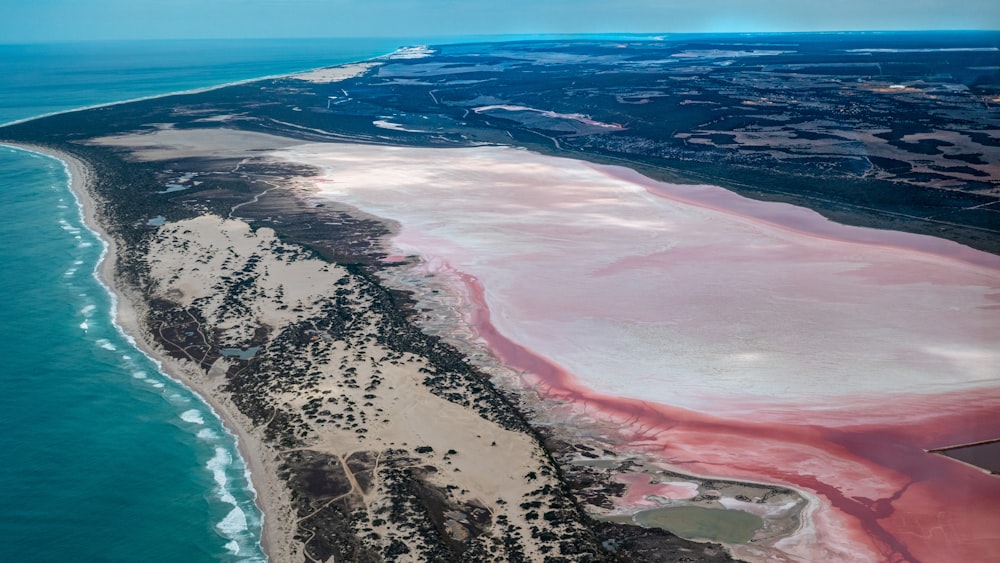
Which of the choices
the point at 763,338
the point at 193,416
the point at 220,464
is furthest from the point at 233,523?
the point at 763,338

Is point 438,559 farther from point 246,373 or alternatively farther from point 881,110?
point 881,110

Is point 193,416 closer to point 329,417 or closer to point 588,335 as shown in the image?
point 329,417

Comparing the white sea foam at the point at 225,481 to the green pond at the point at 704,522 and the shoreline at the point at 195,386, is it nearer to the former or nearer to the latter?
the shoreline at the point at 195,386

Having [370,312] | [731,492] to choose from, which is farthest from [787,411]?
[370,312]

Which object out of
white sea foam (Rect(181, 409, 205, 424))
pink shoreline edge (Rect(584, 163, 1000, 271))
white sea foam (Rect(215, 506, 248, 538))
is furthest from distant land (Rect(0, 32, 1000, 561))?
white sea foam (Rect(181, 409, 205, 424))

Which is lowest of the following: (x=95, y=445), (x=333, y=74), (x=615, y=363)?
(x=95, y=445)

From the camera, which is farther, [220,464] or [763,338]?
[763,338]

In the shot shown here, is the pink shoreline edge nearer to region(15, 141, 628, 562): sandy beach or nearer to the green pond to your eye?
region(15, 141, 628, 562): sandy beach
